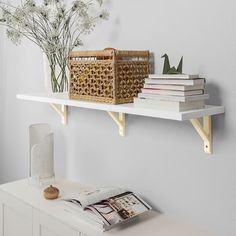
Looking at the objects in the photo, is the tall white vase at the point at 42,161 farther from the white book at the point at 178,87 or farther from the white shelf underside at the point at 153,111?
the white book at the point at 178,87

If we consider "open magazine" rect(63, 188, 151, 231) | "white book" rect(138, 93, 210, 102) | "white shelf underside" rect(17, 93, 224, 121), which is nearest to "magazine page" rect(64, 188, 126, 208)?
"open magazine" rect(63, 188, 151, 231)

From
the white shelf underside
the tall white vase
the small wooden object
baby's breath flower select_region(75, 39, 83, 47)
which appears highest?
baby's breath flower select_region(75, 39, 83, 47)

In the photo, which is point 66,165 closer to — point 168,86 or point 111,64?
point 111,64

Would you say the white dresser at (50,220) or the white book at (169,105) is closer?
the white book at (169,105)

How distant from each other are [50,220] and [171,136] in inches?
25.3

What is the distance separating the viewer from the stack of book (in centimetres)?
126

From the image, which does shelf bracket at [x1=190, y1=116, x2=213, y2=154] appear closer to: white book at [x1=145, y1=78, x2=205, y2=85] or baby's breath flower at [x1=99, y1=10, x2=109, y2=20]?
white book at [x1=145, y1=78, x2=205, y2=85]

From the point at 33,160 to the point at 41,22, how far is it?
736 millimetres

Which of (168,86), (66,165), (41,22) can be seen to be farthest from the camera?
(66,165)

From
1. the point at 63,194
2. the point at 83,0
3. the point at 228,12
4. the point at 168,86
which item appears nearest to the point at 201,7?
the point at 228,12

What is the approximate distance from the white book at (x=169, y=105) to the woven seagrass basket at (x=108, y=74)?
0.13 m

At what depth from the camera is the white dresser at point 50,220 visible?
148cm

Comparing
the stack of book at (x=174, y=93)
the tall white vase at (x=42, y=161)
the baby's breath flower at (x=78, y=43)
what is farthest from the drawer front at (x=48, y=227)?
the baby's breath flower at (x=78, y=43)

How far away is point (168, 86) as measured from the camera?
1.30m
